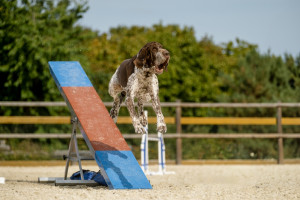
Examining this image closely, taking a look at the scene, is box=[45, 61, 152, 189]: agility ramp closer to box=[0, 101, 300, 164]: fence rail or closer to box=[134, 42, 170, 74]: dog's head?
box=[134, 42, 170, 74]: dog's head

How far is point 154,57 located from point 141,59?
15 cm

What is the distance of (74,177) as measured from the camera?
21.7ft

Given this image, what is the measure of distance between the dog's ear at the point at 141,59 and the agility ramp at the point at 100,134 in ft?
5.08

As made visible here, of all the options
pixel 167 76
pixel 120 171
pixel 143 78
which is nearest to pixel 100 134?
pixel 120 171

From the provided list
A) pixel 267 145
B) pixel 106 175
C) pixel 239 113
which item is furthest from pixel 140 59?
pixel 239 113

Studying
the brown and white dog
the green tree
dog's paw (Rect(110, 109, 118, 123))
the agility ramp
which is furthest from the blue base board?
the green tree

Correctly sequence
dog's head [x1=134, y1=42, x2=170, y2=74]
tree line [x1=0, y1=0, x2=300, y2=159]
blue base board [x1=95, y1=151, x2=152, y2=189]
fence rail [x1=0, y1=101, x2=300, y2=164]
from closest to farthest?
dog's head [x1=134, y1=42, x2=170, y2=74] < blue base board [x1=95, y1=151, x2=152, y2=189] < fence rail [x1=0, y1=101, x2=300, y2=164] < tree line [x1=0, y1=0, x2=300, y2=159]

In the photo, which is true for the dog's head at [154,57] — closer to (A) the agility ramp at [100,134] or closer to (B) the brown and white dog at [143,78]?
(B) the brown and white dog at [143,78]

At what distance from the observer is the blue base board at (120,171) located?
5.38m

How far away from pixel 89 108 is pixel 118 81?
118 centimetres

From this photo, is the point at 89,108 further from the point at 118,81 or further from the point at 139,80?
the point at 139,80

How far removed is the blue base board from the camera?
17.6ft

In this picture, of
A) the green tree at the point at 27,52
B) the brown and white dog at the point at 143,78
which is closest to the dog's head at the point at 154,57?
the brown and white dog at the point at 143,78

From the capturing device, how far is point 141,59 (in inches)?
173
